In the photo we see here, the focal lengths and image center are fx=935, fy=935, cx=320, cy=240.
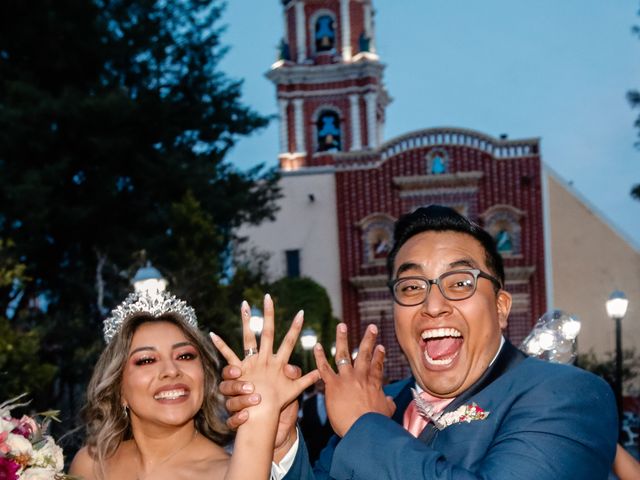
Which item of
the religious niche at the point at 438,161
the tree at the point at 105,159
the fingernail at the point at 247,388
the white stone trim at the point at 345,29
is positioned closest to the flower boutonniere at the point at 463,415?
the fingernail at the point at 247,388

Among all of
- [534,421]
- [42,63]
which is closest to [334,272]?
[42,63]

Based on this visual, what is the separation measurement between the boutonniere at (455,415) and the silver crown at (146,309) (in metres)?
1.75

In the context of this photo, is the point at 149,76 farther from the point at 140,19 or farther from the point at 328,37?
the point at 328,37

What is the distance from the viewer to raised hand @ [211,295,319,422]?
280 centimetres

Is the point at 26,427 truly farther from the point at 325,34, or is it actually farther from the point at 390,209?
the point at 325,34

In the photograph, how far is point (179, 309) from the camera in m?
4.43

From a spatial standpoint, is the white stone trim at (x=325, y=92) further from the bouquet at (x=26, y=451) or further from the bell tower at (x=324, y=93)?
the bouquet at (x=26, y=451)

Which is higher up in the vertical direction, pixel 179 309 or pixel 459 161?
pixel 459 161

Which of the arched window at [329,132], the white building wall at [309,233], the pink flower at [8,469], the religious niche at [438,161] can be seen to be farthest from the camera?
the arched window at [329,132]

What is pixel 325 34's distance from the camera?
36.3 m

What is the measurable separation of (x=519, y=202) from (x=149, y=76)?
1486 cm

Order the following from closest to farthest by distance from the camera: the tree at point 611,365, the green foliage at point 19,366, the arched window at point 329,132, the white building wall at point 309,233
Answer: the green foliage at point 19,366 → the tree at point 611,365 → the white building wall at point 309,233 → the arched window at point 329,132

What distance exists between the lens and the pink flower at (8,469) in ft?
10.3

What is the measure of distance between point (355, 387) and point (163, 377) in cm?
163
